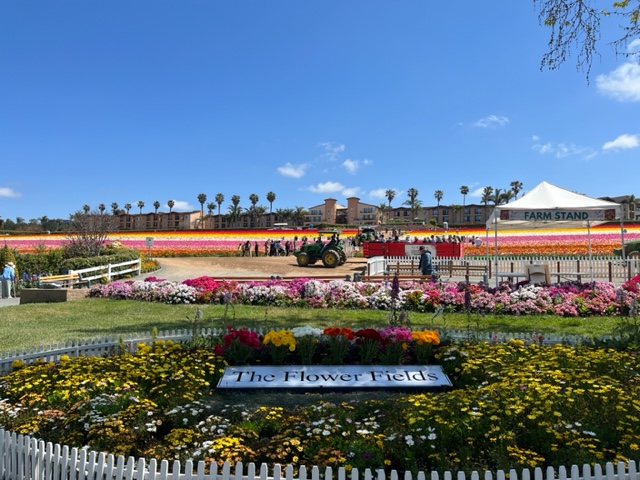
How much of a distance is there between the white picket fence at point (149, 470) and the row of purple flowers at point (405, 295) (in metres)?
7.84

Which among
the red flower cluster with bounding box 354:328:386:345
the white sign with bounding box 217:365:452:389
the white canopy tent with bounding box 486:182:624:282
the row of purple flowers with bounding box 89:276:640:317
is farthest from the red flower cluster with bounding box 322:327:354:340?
the white canopy tent with bounding box 486:182:624:282

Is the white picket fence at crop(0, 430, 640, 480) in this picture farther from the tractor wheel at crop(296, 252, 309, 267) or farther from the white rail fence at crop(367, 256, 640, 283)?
the tractor wheel at crop(296, 252, 309, 267)

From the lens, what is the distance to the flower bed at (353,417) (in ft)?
12.3

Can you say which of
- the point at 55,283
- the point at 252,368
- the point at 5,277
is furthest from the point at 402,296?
the point at 5,277

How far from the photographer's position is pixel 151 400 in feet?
16.6

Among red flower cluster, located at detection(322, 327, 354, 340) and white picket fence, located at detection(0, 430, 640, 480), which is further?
red flower cluster, located at detection(322, 327, 354, 340)

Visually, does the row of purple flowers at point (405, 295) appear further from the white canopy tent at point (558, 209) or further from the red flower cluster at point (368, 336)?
the red flower cluster at point (368, 336)

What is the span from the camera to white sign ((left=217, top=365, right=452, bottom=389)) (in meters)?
5.81

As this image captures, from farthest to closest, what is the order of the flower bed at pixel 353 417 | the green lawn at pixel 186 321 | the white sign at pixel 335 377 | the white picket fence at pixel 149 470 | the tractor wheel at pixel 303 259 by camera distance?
the tractor wheel at pixel 303 259, the green lawn at pixel 186 321, the white sign at pixel 335 377, the flower bed at pixel 353 417, the white picket fence at pixel 149 470

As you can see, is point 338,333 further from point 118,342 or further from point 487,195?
point 487,195

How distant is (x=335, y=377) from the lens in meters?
6.07

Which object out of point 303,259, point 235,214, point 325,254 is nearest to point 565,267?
point 325,254

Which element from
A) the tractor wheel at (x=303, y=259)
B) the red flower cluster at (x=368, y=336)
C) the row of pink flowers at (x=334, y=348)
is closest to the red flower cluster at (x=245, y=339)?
the row of pink flowers at (x=334, y=348)

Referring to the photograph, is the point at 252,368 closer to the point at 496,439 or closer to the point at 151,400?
the point at 151,400
